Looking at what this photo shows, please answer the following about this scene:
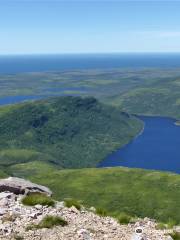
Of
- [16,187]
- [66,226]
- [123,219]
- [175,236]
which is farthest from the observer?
[16,187]

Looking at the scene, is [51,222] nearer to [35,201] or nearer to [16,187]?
[35,201]

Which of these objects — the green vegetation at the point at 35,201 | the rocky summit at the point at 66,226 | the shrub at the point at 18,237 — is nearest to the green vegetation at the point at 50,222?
the rocky summit at the point at 66,226

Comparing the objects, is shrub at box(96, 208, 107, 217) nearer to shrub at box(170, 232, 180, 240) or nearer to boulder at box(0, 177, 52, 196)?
shrub at box(170, 232, 180, 240)

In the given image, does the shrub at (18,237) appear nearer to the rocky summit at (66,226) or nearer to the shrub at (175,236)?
the rocky summit at (66,226)

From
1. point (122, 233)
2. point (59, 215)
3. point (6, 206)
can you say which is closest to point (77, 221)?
point (59, 215)

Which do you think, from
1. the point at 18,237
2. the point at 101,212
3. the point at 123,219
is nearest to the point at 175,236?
the point at 123,219

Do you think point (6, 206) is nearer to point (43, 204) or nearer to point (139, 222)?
point (43, 204)
